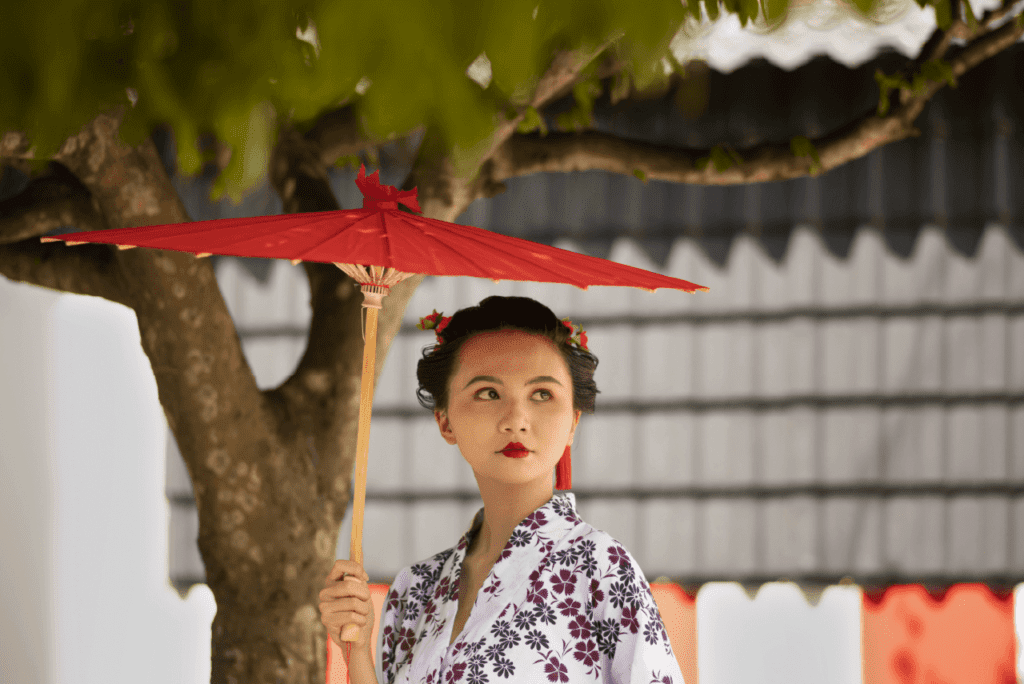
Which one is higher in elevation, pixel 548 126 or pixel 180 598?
pixel 548 126

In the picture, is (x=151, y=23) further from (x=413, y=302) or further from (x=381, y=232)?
(x=413, y=302)

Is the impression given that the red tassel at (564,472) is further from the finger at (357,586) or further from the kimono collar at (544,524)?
the finger at (357,586)

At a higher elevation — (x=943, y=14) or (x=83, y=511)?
(x=943, y=14)

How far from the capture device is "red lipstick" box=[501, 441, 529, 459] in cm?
160

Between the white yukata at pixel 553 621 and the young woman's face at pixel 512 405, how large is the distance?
0.35ft

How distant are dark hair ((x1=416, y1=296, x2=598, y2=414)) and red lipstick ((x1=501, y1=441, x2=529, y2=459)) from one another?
18cm

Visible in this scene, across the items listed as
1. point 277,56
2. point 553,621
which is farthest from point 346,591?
point 277,56

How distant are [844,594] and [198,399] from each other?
246 cm

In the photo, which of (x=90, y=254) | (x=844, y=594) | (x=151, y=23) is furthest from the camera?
(x=844, y=594)

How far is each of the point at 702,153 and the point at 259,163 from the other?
1.57 meters

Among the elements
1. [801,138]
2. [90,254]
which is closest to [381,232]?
[90,254]

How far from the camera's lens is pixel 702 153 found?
255 cm

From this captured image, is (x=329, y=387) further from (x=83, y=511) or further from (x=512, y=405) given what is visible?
(x=83, y=511)

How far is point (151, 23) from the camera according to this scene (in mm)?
1355
